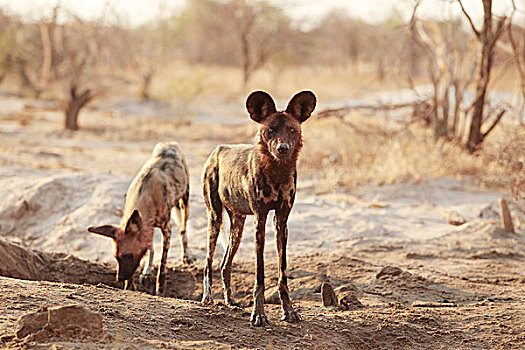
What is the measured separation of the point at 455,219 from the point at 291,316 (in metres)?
4.65

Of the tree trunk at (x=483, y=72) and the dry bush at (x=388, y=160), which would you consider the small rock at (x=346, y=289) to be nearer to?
the dry bush at (x=388, y=160)

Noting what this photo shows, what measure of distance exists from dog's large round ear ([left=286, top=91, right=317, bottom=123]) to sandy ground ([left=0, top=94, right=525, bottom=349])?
1.50m

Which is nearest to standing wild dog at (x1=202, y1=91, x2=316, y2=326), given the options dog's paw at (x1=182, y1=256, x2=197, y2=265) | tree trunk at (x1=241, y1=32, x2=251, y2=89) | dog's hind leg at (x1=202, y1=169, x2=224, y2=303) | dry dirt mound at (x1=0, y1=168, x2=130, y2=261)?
dog's hind leg at (x1=202, y1=169, x2=224, y2=303)

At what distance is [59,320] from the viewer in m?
3.27

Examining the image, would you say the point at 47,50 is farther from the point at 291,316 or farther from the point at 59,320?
the point at 59,320

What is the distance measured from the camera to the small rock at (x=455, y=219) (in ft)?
25.8

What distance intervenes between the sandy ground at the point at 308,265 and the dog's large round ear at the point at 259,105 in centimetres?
148

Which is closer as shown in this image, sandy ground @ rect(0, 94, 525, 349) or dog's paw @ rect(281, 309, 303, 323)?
sandy ground @ rect(0, 94, 525, 349)

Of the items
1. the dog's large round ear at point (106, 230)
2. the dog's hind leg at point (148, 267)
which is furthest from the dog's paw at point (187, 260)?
the dog's large round ear at point (106, 230)

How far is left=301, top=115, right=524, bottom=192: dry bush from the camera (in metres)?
9.66

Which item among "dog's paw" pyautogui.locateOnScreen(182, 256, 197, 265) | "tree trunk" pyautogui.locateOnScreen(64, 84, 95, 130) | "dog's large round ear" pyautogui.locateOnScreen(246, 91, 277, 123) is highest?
"dog's large round ear" pyautogui.locateOnScreen(246, 91, 277, 123)

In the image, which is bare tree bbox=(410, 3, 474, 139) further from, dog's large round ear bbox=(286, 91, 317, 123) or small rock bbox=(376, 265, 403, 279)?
dog's large round ear bbox=(286, 91, 317, 123)

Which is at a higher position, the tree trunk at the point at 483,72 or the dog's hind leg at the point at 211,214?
the tree trunk at the point at 483,72

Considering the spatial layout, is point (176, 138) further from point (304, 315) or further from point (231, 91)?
point (231, 91)
